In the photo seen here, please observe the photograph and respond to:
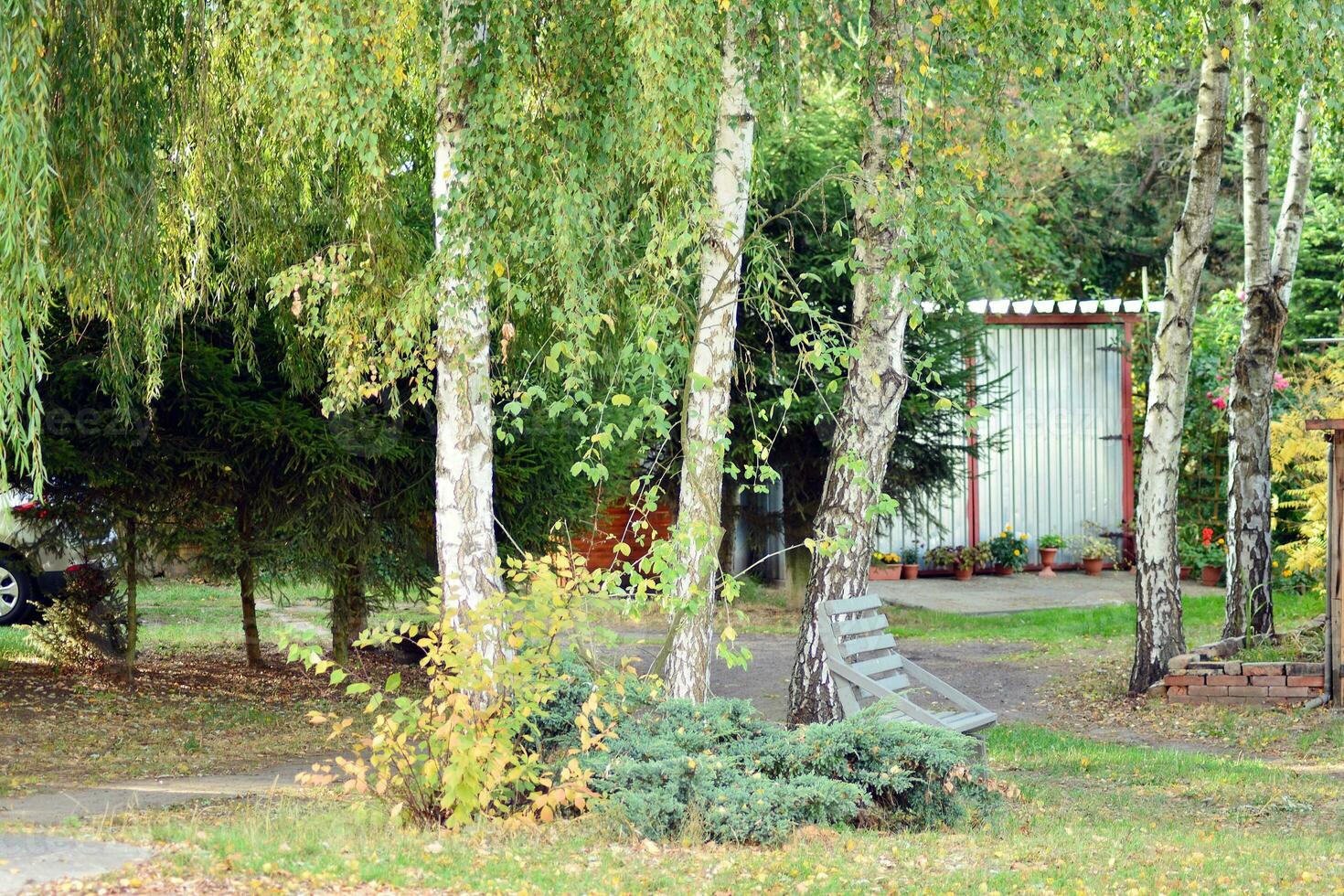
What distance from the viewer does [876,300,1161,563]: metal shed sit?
2036cm

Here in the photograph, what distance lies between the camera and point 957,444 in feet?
53.8

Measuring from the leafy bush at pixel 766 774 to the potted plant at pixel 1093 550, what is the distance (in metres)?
14.2

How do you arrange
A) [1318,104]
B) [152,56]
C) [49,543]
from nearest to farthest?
[152,56]
[1318,104]
[49,543]

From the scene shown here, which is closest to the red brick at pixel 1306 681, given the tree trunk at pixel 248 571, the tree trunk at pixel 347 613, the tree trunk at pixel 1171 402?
the tree trunk at pixel 1171 402

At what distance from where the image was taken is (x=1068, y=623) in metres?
15.7

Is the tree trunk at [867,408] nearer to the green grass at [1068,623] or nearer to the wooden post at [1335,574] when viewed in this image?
the wooden post at [1335,574]

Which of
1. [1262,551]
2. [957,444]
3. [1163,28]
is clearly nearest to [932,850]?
[1163,28]

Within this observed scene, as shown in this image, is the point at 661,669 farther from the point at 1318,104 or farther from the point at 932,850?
the point at 1318,104

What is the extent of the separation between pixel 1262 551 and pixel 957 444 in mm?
5371

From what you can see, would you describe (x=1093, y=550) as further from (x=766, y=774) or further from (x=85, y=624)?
(x=766, y=774)

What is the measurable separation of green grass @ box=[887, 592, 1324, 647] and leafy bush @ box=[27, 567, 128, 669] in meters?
7.64

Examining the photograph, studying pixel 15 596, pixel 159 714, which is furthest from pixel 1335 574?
pixel 15 596

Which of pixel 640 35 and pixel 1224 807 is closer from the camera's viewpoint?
pixel 640 35

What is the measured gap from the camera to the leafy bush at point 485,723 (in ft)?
19.2
